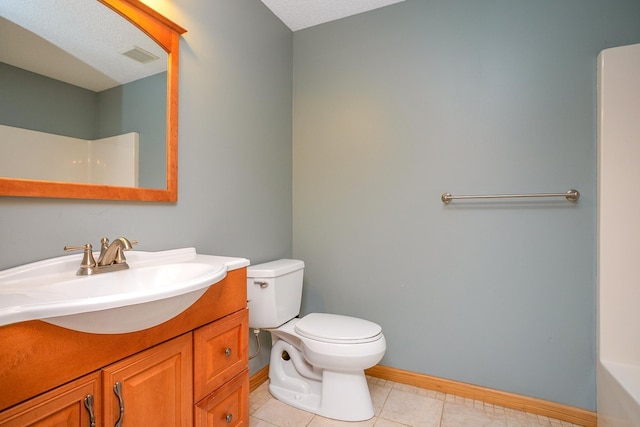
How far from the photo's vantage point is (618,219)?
56.1 inches

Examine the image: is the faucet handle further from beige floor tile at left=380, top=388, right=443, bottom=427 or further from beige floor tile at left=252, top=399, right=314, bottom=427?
beige floor tile at left=380, top=388, right=443, bottom=427

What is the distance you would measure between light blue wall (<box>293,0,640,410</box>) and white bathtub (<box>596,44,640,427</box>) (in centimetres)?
6

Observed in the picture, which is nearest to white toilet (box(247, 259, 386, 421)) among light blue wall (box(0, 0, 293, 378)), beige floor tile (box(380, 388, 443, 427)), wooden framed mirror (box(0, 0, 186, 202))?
beige floor tile (box(380, 388, 443, 427))

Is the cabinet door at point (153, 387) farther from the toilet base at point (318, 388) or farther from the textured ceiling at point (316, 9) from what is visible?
the textured ceiling at point (316, 9)

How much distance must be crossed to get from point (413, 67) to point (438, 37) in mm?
204

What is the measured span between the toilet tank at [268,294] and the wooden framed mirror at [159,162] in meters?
0.58

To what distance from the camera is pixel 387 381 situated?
1894mm

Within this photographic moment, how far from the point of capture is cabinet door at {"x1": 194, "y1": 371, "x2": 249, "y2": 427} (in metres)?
1.05

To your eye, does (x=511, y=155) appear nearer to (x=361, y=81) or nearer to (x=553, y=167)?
(x=553, y=167)

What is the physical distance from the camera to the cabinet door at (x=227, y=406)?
105cm

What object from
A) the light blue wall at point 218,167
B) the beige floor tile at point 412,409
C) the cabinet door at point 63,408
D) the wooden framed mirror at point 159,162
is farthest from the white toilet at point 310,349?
the cabinet door at point 63,408

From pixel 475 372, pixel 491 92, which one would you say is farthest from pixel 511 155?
pixel 475 372

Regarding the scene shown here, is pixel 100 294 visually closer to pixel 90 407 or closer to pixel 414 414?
pixel 90 407

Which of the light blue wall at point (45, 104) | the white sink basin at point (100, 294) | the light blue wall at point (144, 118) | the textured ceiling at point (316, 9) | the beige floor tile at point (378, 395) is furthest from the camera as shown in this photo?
the textured ceiling at point (316, 9)
